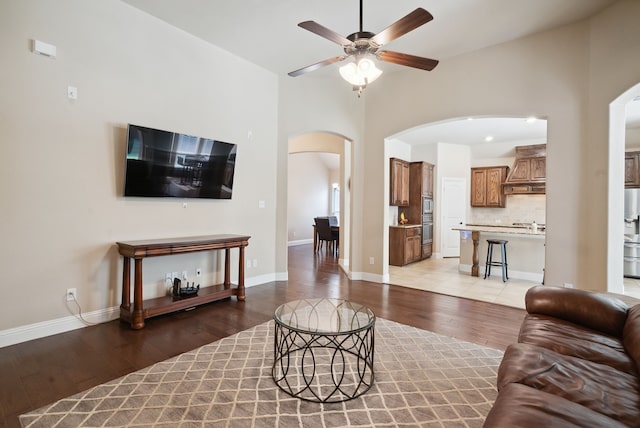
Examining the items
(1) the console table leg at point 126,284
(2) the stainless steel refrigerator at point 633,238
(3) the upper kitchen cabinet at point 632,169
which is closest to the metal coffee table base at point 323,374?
(1) the console table leg at point 126,284

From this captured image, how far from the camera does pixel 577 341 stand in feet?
6.37

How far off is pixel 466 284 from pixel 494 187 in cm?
398

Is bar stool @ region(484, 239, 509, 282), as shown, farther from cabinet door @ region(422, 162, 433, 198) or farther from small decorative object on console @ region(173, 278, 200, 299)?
small decorative object on console @ region(173, 278, 200, 299)

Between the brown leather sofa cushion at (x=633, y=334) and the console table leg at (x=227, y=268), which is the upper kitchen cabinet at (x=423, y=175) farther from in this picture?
the brown leather sofa cushion at (x=633, y=334)

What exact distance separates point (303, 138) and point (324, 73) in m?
2.77

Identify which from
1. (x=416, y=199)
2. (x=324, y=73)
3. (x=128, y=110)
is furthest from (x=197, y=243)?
(x=416, y=199)

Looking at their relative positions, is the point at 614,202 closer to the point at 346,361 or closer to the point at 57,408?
the point at 346,361

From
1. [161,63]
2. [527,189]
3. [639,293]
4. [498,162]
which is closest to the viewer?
[161,63]

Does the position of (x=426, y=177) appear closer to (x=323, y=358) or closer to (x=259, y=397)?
(x=323, y=358)

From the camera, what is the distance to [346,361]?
2570 mm

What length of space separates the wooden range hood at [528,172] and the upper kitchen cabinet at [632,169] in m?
1.41

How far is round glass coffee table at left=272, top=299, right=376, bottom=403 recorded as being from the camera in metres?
2.11

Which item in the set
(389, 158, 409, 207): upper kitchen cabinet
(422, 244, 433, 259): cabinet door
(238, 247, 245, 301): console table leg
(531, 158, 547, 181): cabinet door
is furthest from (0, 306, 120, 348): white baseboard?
(531, 158, 547, 181): cabinet door

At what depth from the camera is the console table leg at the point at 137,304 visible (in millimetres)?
3178
